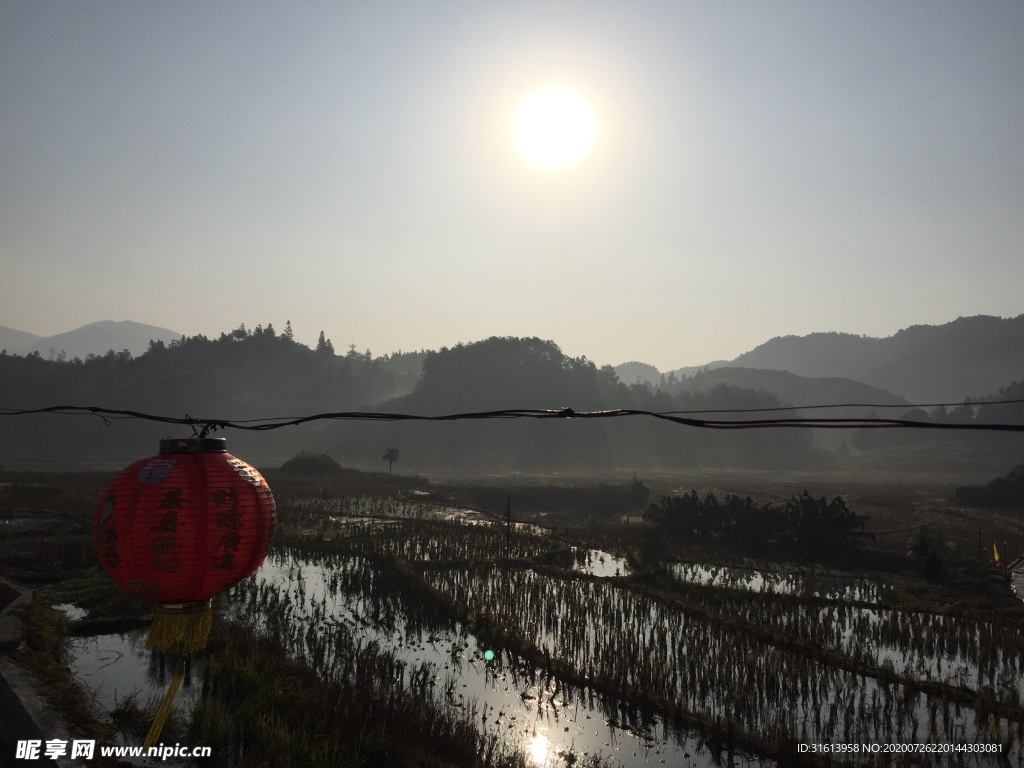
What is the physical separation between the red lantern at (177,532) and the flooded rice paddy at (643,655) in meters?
4.59

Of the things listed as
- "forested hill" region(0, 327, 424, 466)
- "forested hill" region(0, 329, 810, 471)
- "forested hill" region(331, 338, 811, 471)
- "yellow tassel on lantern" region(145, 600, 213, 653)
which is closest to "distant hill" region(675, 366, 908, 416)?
A: "forested hill" region(331, 338, 811, 471)

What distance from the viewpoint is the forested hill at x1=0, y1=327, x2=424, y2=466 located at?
70688 millimetres

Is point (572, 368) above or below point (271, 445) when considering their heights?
above

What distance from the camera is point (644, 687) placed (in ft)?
30.1

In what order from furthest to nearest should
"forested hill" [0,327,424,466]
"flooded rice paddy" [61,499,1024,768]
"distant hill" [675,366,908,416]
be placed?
"distant hill" [675,366,908,416] → "forested hill" [0,327,424,466] → "flooded rice paddy" [61,499,1024,768]

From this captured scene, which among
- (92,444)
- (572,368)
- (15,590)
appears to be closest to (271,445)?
(92,444)

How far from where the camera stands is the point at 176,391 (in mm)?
86188

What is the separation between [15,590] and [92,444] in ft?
224

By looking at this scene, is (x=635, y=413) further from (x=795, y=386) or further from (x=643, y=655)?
(x=795, y=386)

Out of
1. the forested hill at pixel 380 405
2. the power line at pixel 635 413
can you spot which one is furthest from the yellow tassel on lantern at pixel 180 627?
the forested hill at pixel 380 405

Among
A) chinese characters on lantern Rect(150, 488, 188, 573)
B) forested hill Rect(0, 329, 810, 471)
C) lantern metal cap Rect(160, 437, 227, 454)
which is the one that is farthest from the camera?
forested hill Rect(0, 329, 810, 471)

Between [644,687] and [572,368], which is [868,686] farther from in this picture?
[572,368]

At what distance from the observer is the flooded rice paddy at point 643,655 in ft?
26.4

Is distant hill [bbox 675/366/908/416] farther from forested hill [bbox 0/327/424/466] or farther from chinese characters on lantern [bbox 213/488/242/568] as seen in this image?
chinese characters on lantern [bbox 213/488/242/568]
